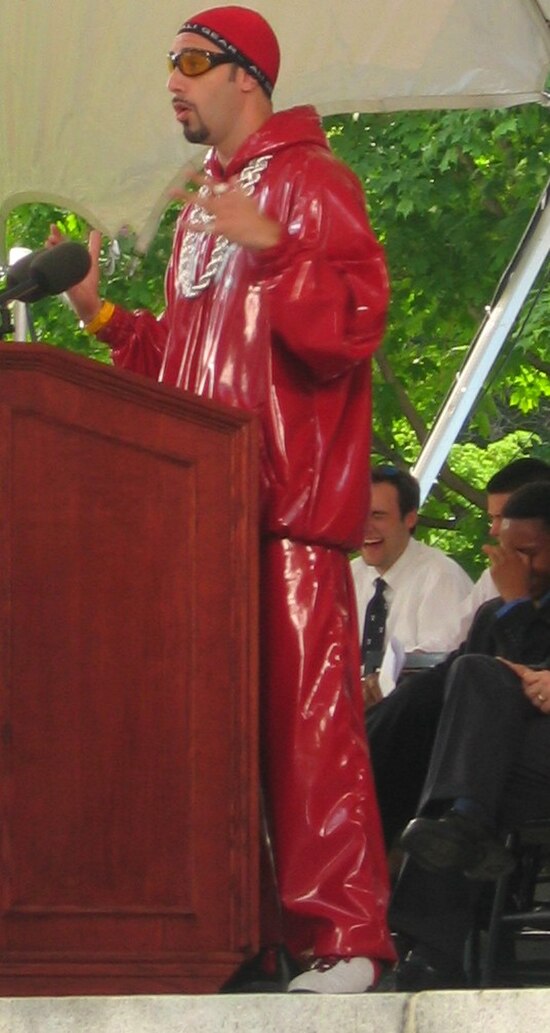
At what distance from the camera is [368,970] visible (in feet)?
12.6

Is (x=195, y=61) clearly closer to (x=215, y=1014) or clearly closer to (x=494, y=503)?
(x=215, y=1014)

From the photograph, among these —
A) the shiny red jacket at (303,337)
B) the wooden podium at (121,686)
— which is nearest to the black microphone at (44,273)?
the wooden podium at (121,686)

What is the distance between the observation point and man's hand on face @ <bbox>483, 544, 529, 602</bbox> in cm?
555

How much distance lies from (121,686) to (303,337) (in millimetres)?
806

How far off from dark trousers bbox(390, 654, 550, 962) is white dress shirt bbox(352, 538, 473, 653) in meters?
1.98

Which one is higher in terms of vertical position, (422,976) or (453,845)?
(453,845)

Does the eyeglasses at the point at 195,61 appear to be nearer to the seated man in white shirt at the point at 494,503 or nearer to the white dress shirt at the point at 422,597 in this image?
the seated man in white shirt at the point at 494,503

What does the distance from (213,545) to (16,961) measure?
847 mm

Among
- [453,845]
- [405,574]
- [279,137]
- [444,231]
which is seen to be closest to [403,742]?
[453,845]

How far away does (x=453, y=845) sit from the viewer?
15.0 ft

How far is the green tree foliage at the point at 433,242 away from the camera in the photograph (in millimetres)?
14453

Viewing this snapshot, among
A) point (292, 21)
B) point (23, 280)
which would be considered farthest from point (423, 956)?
point (292, 21)

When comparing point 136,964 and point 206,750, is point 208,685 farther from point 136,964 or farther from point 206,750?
point 136,964

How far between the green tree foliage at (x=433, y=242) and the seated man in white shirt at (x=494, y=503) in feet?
22.5
